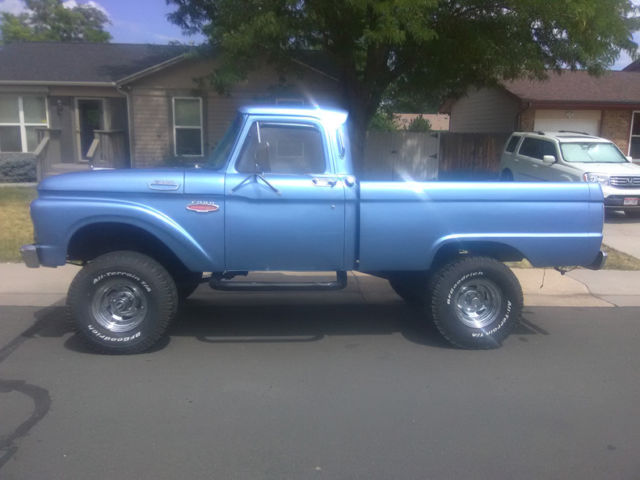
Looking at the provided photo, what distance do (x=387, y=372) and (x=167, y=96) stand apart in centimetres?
1433

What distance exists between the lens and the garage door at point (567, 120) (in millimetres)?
19656

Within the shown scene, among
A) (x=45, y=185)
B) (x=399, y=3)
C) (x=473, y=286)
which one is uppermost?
(x=399, y=3)

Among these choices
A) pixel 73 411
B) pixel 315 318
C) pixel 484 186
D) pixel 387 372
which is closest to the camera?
pixel 73 411

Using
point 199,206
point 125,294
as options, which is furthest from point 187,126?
point 199,206

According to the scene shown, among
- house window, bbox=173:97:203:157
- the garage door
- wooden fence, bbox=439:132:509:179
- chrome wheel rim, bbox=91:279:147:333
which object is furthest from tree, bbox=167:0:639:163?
chrome wheel rim, bbox=91:279:147:333

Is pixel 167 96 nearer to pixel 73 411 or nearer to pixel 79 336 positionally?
pixel 79 336

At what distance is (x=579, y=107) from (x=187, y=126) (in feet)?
39.0

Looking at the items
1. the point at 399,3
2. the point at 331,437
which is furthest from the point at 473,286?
the point at 399,3

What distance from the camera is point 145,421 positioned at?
4.22m

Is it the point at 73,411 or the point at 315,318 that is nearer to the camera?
the point at 73,411

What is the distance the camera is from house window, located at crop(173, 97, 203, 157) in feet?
58.8

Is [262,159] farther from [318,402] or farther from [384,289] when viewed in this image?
[384,289]

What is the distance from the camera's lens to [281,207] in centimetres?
545

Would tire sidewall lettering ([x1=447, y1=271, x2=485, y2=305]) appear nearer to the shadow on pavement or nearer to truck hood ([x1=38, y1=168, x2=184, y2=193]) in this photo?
the shadow on pavement
